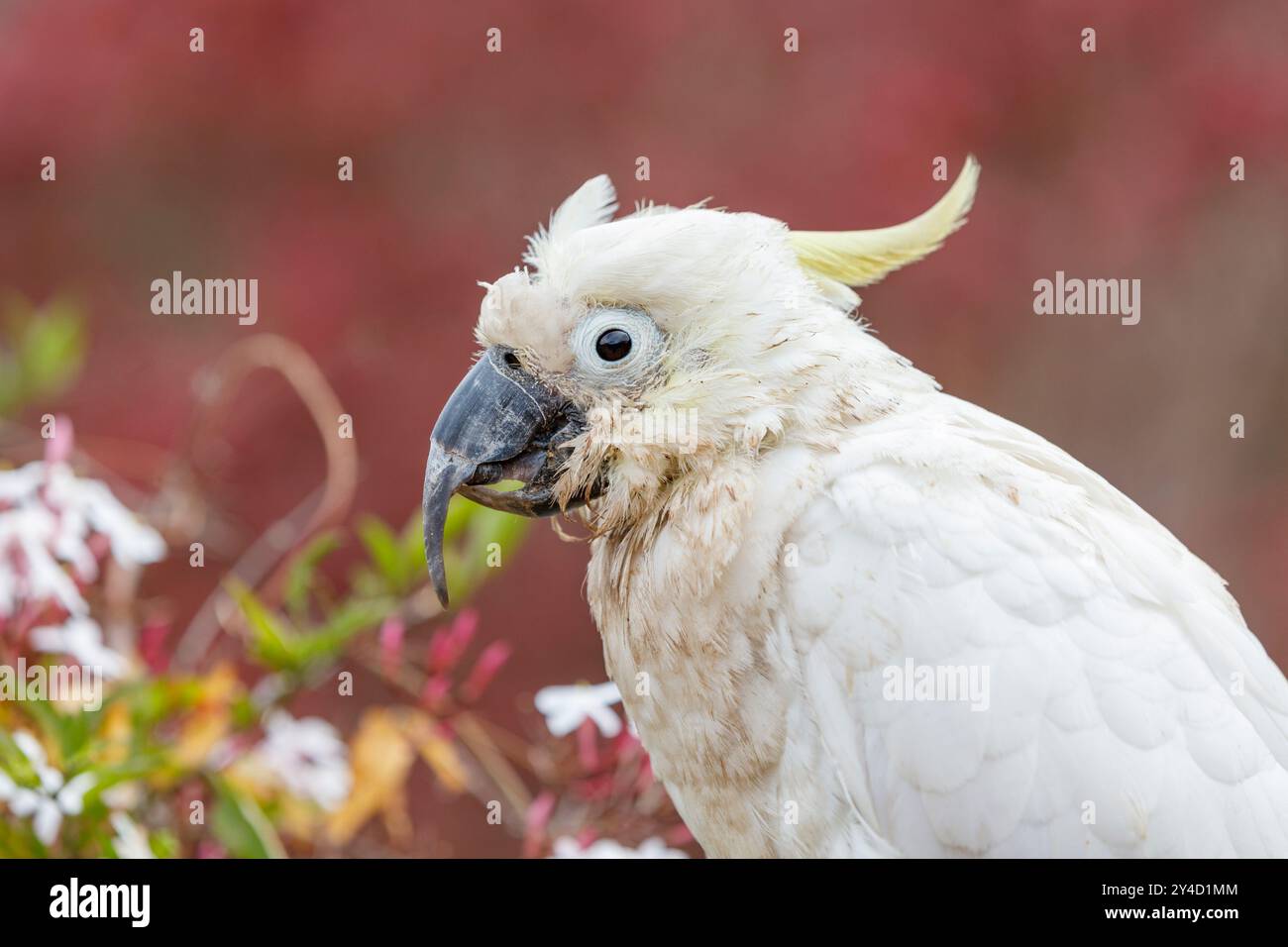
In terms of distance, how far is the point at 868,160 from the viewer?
2781 mm

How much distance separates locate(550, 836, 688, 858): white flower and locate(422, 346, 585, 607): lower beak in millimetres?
329

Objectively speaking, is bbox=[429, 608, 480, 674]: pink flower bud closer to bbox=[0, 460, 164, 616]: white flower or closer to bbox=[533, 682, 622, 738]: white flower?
bbox=[533, 682, 622, 738]: white flower

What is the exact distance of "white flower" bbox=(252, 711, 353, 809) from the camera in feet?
5.50

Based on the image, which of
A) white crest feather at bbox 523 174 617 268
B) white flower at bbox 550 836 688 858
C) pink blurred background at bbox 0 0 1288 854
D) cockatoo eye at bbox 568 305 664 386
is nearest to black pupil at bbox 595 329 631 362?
cockatoo eye at bbox 568 305 664 386

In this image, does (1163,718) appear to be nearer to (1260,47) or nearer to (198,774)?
(198,774)

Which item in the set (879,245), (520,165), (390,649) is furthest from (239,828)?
(520,165)

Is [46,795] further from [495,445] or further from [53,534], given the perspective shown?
[495,445]

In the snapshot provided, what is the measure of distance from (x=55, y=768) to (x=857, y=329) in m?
1.03

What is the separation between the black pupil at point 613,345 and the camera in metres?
1.51

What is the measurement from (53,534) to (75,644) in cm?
13

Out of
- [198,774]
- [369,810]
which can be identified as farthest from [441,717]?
[198,774]

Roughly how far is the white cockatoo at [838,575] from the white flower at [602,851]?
0.07 m

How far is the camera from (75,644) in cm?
152

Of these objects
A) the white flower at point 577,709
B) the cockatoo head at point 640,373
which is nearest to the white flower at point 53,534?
the cockatoo head at point 640,373
